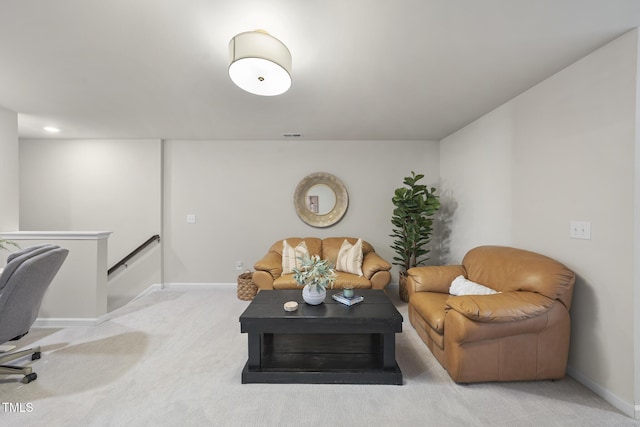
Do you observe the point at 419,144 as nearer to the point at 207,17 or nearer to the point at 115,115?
the point at 207,17

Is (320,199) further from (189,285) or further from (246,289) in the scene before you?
(189,285)

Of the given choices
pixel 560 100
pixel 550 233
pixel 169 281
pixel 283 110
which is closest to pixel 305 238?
pixel 283 110

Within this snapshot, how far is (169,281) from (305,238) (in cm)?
234

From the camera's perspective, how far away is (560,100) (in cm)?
209

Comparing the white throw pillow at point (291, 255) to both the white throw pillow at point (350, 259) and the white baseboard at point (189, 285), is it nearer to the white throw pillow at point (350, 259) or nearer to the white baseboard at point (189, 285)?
the white throw pillow at point (350, 259)

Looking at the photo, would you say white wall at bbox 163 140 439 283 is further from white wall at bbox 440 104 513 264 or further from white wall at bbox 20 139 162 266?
white wall at bbox 440 104 513 264

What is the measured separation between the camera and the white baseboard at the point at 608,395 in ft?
5.26

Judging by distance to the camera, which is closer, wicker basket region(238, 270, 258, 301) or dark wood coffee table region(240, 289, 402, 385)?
dark wood coffee table region(240, 289, 402, 385)

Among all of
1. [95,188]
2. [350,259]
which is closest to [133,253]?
[95,188]

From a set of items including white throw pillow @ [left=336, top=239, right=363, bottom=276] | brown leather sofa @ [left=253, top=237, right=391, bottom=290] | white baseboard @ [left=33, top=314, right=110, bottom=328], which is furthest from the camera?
white throw pillow @ [left=336, top=239, right=363, bottom=276]

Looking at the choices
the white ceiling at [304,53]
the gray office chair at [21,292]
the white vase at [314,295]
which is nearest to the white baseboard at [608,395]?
the white vase at [314,295]

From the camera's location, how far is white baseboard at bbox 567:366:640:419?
1603 mm

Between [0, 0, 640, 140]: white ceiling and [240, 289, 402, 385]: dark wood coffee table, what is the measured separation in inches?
77.4

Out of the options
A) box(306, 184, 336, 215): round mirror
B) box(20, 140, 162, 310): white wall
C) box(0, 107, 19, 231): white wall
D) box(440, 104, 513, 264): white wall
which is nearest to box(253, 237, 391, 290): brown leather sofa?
box(306, 184, 336, 215): round mirror
